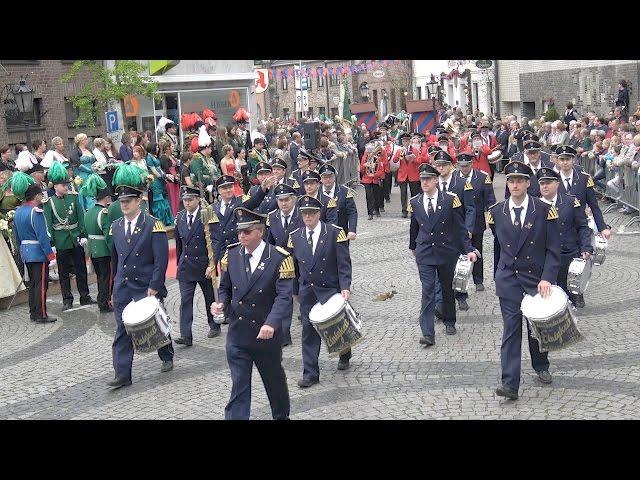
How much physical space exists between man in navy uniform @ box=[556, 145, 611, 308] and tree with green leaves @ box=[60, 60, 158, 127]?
51.4 feet

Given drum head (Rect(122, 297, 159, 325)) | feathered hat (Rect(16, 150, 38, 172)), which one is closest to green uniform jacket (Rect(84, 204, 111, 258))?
drum head (Rect(122, 297, 159, 325))

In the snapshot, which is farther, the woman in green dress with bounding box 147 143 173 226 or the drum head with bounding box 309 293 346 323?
the woman in green dress with bounding box 147 143 173 226

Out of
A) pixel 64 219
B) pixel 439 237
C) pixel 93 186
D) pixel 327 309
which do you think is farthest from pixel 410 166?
pixel 327 309

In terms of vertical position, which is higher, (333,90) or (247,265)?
(333,90)

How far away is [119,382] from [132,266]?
123 cm

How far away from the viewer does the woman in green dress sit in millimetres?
20266

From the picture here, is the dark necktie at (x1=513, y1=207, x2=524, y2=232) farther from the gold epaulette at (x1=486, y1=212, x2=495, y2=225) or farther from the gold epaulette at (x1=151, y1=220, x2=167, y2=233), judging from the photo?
the gold epaulette at (x1=151, y1=220, x2=167, y2=233)

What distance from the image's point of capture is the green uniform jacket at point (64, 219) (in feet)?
48.2

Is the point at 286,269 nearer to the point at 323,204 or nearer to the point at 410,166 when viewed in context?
the point at 323,204

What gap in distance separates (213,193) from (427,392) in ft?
38.5

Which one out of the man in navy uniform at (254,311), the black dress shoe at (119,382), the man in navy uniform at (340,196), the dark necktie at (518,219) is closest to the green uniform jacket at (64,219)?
the man in navy uniform at (340,196)

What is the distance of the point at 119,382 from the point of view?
1052 centimetres

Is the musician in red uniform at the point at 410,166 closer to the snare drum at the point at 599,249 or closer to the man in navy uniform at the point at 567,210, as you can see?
the snare drum at the point at 599,249

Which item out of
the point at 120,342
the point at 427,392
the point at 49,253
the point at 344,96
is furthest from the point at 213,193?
the point at 344,96
